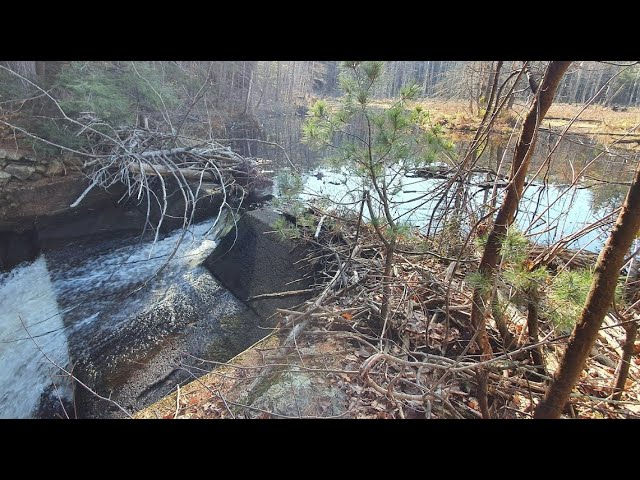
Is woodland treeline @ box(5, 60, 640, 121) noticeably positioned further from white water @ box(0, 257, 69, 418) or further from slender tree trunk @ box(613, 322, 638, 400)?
white water @ box(0, 257, 69, 418)

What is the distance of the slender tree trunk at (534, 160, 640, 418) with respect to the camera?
84 cm

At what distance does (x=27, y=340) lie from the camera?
314 centimetres

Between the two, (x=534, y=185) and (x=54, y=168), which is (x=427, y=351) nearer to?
(x=534, y=185)

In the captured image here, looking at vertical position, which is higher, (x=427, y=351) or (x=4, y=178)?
(x=4, y=178)

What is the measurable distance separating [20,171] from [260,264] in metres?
4.80

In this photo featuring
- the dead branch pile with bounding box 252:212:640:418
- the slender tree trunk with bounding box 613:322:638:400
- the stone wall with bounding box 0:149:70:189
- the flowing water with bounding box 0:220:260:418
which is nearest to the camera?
the slender tree trunk with bounding box 613:322:638:400

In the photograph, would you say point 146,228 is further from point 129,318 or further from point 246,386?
point 246,386

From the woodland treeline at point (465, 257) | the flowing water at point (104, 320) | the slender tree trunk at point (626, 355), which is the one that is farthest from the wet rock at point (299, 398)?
the slender tree trunk at point (626, 355)

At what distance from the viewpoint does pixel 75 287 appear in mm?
3924

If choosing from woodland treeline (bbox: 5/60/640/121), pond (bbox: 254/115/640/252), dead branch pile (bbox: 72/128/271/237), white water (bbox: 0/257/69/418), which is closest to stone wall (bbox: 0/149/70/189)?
dead branch pile (bbox: 72/128/271/237)

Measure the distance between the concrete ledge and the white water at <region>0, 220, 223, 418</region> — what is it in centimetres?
37

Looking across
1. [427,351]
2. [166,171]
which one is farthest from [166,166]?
[427,351]
